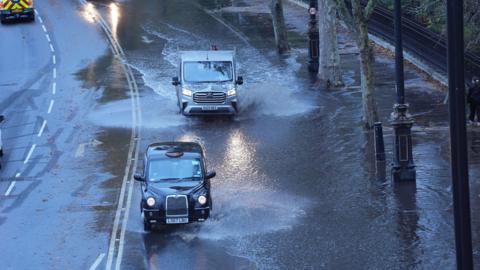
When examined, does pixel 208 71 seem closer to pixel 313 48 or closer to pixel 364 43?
pixel 364 43

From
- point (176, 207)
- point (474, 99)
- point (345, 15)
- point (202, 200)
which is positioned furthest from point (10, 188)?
point (474, 99)

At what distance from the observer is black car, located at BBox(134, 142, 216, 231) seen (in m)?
17.7

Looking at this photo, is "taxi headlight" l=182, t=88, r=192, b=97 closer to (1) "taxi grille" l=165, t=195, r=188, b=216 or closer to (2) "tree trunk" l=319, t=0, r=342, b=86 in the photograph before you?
(2) "tree trunk" l=319, t=0, r=342, b=86

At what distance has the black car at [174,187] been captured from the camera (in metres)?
17.7

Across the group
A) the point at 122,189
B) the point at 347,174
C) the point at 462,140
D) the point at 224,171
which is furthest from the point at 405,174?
the point at 462,140

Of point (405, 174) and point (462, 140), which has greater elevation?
point (462, 140)

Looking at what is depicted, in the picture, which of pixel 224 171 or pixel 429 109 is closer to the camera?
pixel 224 171

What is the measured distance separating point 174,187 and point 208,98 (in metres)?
10.8

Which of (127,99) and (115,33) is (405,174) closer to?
(127,99)

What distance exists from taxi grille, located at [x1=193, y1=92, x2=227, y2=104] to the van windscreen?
71 centimetres

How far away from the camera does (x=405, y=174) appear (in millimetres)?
20766

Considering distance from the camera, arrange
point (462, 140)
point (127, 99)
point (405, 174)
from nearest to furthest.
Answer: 1. point (462, 140)
2. point (405, 174)
3. point (127, 99)

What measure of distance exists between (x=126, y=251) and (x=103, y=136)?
10.8 metres

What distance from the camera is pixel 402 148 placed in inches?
819
